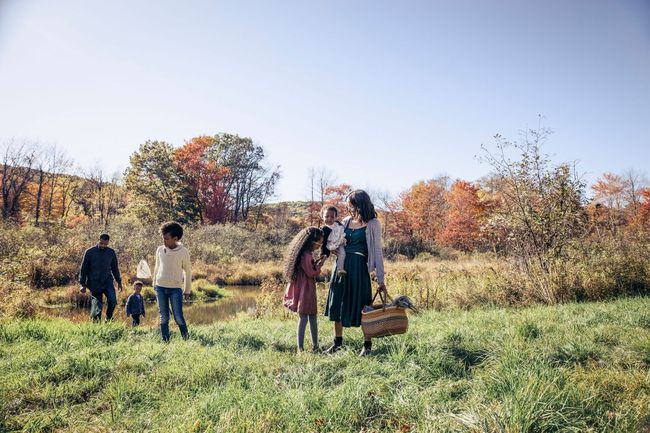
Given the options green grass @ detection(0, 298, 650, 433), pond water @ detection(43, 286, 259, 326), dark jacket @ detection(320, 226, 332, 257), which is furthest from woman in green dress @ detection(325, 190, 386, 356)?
pond water @ detection(43, 286, 259, 326)

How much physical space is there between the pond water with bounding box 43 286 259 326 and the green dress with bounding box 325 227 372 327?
23.3ft

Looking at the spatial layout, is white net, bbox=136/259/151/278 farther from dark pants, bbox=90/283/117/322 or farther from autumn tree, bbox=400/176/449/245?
autumn tree, bbox=400/176/449/245

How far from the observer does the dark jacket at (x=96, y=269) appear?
24.2 ft

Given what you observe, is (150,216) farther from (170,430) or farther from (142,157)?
(170,430)

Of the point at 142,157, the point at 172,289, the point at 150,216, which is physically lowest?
the point at 172,289

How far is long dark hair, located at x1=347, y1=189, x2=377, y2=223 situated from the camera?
Answer: 15.1 feet

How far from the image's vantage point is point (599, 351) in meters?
4.02

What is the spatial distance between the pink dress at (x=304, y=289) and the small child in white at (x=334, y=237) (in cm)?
27

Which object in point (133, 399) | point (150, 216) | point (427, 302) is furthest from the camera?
point (150, 216)

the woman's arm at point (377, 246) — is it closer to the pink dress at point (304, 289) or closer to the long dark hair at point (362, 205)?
the long dark hair at point (362, 205)

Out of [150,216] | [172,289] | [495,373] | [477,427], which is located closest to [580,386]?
[495,373]

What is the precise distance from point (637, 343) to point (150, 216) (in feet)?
118

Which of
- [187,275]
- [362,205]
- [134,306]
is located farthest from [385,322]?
[134,306]

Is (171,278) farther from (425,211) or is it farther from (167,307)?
(425,211)
